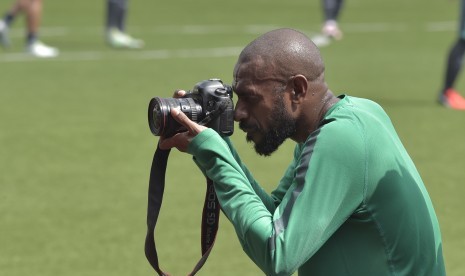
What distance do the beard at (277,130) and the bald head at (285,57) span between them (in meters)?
0.10

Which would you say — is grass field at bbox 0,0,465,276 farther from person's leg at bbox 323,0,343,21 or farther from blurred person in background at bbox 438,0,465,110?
person's leg at bbox 323,0,343,21

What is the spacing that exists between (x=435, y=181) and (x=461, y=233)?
1.31m

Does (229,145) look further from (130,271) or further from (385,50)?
(385,50)

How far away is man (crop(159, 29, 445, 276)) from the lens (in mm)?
3402

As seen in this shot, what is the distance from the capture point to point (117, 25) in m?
15.5

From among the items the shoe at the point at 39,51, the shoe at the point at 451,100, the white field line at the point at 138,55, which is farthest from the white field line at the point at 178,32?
the shoe at the point at 451,100

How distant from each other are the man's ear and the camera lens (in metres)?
0.35

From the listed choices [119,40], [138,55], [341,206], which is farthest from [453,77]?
[341,206]

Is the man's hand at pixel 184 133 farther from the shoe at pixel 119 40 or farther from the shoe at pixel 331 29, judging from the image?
the shoe at pixel 331 29

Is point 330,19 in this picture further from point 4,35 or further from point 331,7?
point 4,35

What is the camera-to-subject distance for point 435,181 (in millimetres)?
8312

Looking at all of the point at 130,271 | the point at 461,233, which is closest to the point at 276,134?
the point at 130,271

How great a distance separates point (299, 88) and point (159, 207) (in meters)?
0.80

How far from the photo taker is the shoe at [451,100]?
37.5 feet
